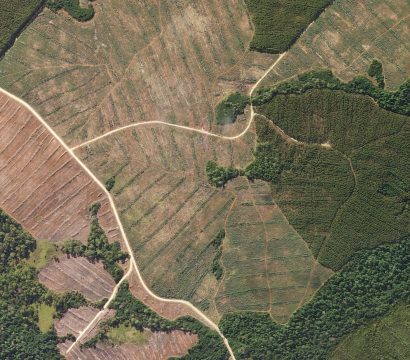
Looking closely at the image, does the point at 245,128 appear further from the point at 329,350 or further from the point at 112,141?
the point at 329,350

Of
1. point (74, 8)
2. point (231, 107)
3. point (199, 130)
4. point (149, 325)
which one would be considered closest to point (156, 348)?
point (149, 325)

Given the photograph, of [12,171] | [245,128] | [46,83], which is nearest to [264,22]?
[245,128]

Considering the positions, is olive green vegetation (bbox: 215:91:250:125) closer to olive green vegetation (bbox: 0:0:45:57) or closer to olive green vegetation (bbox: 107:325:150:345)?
olive green vegetation (bbox: 0:0:45:57)

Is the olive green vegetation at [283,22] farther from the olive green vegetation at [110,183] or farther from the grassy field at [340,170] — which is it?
the olive green vegetation at [110,183]

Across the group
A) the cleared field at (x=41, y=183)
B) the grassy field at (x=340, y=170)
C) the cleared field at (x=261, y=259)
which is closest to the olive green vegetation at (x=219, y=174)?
the cleared field at (x=261, y=259)

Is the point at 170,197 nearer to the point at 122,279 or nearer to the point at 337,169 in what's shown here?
the point at 122,279

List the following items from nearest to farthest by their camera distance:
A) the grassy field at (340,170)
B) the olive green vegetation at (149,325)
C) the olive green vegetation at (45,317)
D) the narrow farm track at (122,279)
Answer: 1. the grassy field at (340,170)
2. the olive green vegetation at (149,325)
3. the narrow farm track at (122,279)
4. the olive green vegetation at (45,317)

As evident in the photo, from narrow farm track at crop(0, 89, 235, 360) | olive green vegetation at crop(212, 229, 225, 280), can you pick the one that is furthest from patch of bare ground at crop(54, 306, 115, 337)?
olive green vegetation at crop(212, 229, 225, 280)
